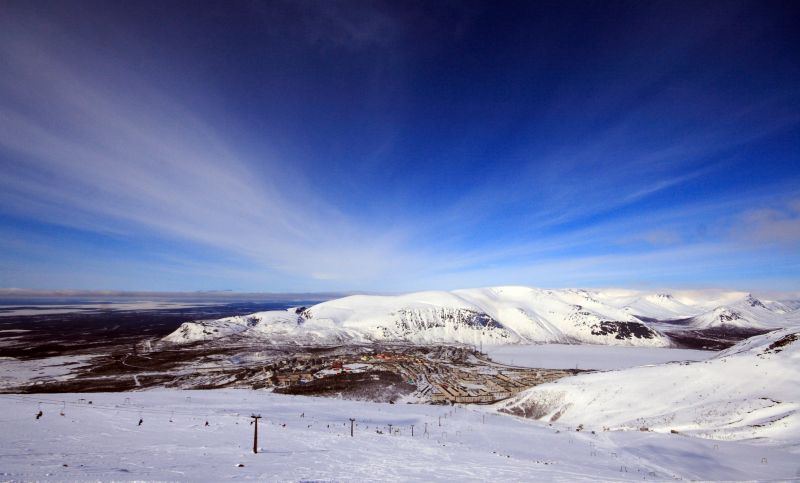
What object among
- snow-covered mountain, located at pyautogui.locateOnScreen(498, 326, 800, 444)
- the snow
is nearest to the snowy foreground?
snow-covered mountain, located at pyautogui.locateOnScreen(498, 326, 800, 444)

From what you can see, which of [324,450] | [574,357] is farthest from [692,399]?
[574,357]

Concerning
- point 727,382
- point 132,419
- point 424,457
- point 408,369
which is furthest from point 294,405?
point 408,369

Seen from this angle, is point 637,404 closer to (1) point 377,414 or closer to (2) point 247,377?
(1) point 377,414

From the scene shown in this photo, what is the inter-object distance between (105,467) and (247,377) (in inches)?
3385

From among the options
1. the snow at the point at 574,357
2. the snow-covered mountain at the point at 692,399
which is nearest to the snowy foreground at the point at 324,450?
the snow-covered mountain at the point at 692,399

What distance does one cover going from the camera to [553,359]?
132500 mm

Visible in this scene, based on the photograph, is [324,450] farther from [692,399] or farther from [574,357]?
[574,357]

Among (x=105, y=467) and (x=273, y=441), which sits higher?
(x=105, y=467)

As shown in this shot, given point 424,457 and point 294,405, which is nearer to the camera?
point 424,457

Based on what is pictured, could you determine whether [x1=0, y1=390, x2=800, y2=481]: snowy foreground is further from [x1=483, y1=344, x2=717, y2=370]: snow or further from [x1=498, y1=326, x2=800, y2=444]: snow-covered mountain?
[x1=483, y1=344, x2=717, y2=370]: snow

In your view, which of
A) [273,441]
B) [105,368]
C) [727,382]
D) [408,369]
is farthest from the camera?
[408,369]

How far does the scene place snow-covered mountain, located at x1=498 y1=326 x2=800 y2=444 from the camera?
33.5 meters

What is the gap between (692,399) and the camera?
42500mm

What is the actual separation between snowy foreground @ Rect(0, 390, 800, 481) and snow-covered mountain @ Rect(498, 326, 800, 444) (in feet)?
21.3
